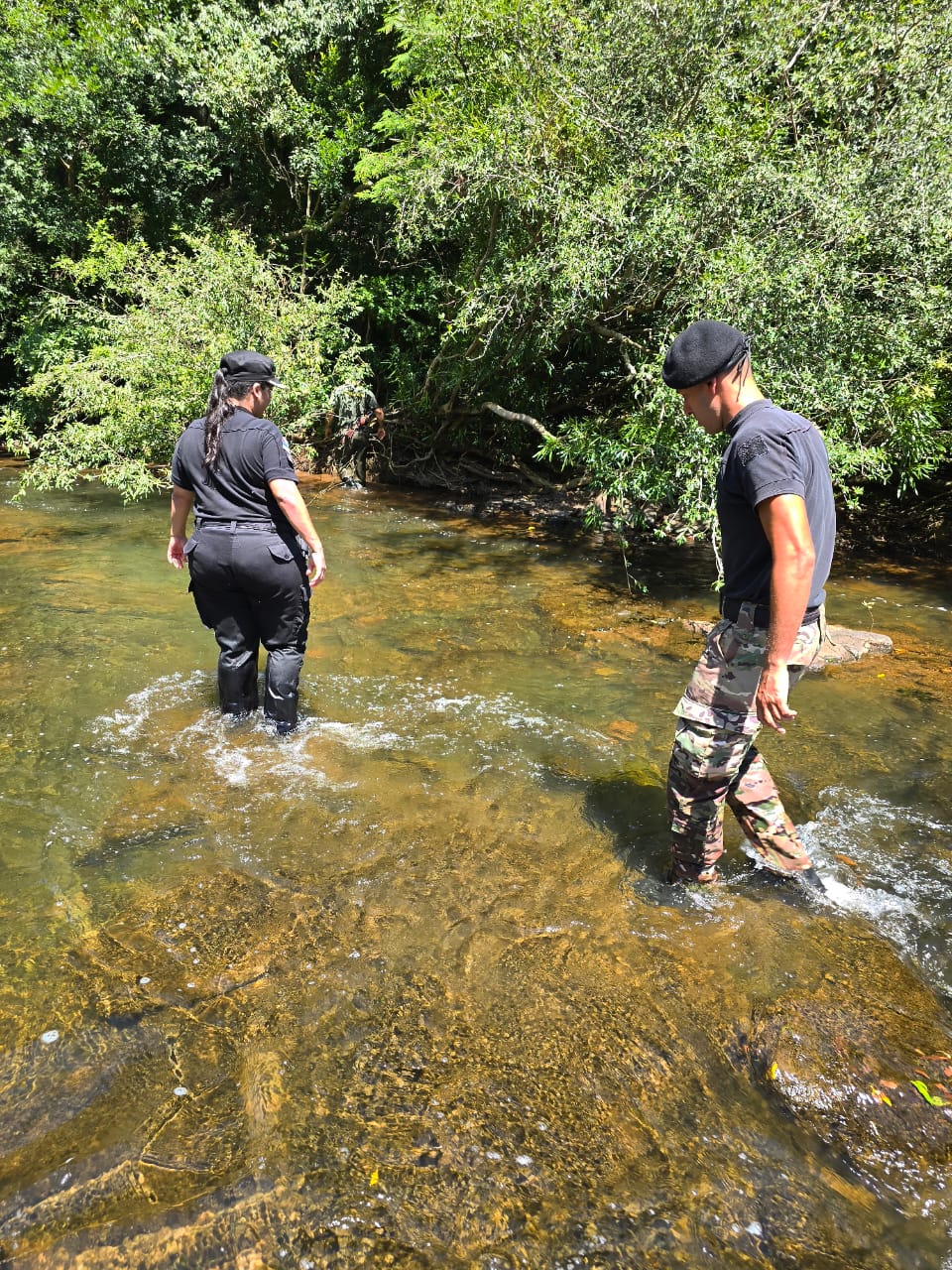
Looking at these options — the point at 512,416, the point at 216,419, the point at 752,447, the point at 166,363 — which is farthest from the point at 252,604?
the point at 512,416

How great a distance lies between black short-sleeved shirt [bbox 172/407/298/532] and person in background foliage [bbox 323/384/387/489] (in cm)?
866

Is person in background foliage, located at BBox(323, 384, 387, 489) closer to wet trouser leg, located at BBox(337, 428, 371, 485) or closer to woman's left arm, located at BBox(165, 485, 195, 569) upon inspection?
wet trouser leg, located at BBox(337, 428, 371, 485)

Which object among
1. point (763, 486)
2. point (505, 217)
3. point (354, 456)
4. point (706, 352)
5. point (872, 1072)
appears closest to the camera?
point (872, 1072)

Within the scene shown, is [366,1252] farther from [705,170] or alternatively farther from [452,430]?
[452,430]

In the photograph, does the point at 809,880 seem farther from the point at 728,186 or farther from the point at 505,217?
the point at 505,217

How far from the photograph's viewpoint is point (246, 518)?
3.64 metres

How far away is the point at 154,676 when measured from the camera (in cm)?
481

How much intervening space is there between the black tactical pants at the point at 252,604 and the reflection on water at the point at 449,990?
10.2 inches

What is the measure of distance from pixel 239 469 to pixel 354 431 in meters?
9.60

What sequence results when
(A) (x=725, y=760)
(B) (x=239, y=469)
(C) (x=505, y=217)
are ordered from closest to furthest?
(A) (x=725, y=760)
(B) (x=239, y=469)
(C) (x=505, y=217)

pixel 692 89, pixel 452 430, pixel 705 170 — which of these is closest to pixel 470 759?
pixel 705 170

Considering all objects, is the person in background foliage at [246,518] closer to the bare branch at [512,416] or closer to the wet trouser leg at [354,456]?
the bare branch at [512,416]

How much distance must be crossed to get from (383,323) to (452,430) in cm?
249

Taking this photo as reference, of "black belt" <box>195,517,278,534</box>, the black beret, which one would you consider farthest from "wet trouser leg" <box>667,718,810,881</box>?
"black belt" <box>195,517,278,534</box>
